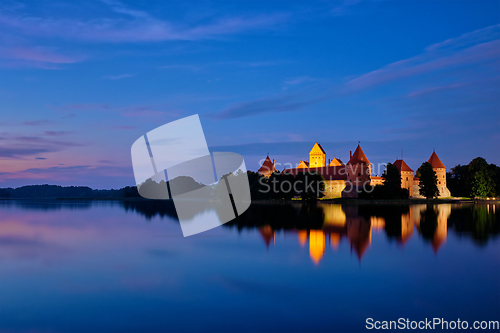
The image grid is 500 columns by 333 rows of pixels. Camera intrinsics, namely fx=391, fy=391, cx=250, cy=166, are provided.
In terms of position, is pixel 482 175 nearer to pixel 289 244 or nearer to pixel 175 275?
pixel 289 244

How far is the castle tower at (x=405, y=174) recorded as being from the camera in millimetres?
69875

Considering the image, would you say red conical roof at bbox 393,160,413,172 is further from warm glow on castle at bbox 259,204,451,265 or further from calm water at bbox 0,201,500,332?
calm water at bbox 0,201,500,332

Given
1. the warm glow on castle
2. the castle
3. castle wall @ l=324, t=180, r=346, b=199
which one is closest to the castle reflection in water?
the warm glow on castle

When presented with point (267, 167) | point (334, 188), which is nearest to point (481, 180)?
point (334, 188)

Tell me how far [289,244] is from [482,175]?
193 ft

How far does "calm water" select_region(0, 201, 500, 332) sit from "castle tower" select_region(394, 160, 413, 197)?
50.4 metres

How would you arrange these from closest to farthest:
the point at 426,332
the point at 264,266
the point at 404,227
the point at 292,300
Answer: the point at 426,332 → the point at 292,300 → the point at 264,266 → the point at 404,227

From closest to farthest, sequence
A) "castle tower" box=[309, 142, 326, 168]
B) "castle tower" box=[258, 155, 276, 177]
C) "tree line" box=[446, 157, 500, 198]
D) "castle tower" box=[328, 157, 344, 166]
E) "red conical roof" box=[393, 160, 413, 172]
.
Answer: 1. "tree line" box=[446, 157, 500, 198]
2. "red conical roof" box=[393, 160, 413, 172]
3. "castle tower" box=[328, 157, 344, 166]
4. "castle tower" box=[309, 142, 326, 168]
5. "castle tower" box=[258, 155, 276, 177]

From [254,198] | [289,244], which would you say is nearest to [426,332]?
[289,244]

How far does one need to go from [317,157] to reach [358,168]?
58.9ft

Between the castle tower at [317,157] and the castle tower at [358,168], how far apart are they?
1370cm

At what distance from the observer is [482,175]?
211ft

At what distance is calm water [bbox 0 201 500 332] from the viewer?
837cm

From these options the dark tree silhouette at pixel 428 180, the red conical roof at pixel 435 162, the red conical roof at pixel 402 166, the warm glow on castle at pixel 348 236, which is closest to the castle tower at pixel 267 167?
the red conical roof at pixel 402 166
